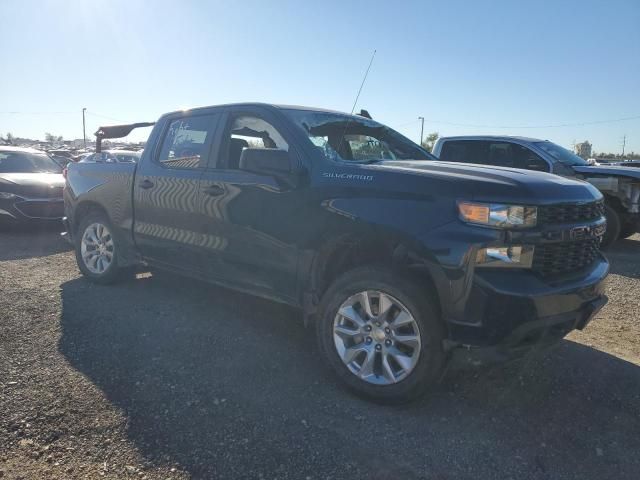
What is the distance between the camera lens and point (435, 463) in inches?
102

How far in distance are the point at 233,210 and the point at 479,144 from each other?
20.3ft

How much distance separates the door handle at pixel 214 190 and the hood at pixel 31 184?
6.05 meters

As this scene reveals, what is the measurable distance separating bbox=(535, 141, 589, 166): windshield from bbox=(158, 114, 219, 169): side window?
619cm

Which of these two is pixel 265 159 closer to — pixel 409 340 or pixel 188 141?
pixel 188 141

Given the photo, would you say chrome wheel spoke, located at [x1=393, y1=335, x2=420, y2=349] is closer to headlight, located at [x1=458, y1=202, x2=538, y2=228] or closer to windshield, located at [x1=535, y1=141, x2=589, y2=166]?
headlight, located at [x1=458, y1=202, x2=538, y2=228]

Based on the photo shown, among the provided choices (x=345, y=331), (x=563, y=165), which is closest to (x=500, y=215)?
(x=345, y=331)

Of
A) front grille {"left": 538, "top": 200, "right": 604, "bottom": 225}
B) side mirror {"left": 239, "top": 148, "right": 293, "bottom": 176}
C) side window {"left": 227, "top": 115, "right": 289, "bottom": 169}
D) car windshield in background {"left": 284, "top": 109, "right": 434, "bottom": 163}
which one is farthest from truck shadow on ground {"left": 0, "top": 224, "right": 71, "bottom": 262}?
front grille {"left": 538, "top": 200, "right": 604, "bottom": 225}

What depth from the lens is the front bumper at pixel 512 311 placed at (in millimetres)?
2688

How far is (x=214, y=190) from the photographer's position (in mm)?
4086

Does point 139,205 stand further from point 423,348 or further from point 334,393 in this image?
point 423,348

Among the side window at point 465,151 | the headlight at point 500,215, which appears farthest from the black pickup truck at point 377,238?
the side window at point 465,151

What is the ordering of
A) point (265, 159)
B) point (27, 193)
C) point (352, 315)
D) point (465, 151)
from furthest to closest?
point (465, 151)
point (27, 193)
point (265, 159)
point (352, 315)

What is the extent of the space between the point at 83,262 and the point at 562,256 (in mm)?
4922

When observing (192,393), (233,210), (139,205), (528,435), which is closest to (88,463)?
(192,393)
